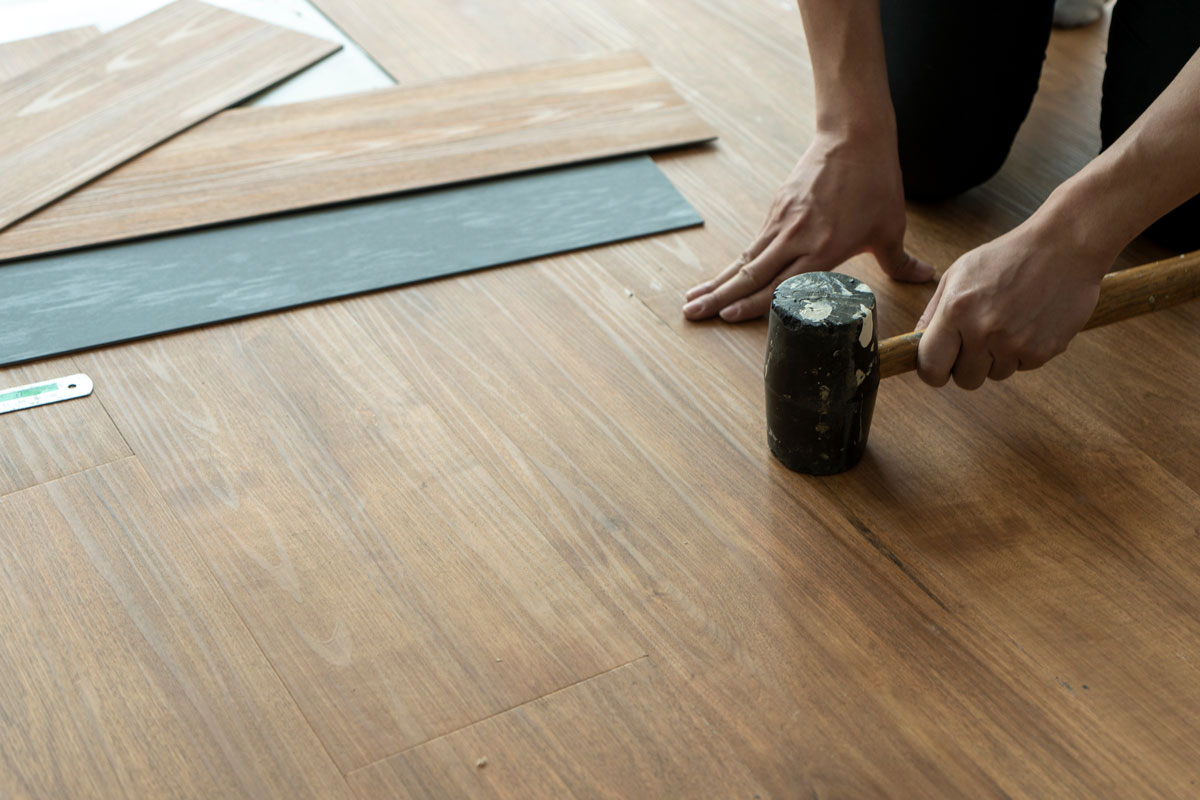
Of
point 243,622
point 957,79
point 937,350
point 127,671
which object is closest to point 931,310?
point 937,350

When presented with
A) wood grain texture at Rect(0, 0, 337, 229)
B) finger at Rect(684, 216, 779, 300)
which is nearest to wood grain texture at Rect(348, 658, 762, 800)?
finger at Rect(684, 216, 779, 300)

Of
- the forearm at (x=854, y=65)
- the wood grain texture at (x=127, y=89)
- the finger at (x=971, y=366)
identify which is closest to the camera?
the finger at (x=971, y=366)

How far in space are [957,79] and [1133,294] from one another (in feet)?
2.09

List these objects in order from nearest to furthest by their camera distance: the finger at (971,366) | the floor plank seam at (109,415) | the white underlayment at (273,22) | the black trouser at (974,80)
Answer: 1. the finger at (971,366)
2. the floor plank seam at (109,415)
3. the black trouser at (974,80)
4. the white underlayment at (273,22)

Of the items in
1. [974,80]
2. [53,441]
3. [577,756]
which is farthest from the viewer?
[974,80]

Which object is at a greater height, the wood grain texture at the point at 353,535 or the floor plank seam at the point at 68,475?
the floor plank seam at the point at 68,475

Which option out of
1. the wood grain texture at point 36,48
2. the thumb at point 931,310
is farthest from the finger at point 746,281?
the wood grain texture at point 36,48

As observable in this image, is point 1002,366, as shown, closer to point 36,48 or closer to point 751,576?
point 751,576

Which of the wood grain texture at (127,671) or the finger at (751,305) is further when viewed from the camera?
the finger at (751,305)

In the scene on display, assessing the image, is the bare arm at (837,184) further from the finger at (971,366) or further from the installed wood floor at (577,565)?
the finger at (971,366)

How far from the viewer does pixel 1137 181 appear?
4.17 ft

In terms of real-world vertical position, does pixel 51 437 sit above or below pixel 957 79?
below

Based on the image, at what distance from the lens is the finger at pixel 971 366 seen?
130cm

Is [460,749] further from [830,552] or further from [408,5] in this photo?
[408,5]
